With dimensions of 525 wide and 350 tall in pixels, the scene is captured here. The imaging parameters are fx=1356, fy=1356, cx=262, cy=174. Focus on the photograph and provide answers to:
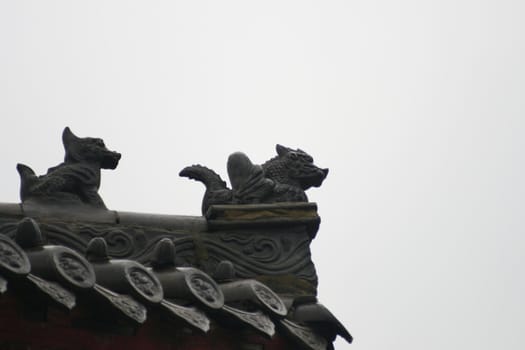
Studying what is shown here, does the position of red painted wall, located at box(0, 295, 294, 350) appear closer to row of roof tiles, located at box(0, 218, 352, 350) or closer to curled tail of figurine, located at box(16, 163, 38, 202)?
row of roof tiles, located at box(0, 218, 352, 350)

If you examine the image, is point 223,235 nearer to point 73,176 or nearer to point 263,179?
point 263,179

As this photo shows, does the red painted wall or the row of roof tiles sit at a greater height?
the row of roof tiles

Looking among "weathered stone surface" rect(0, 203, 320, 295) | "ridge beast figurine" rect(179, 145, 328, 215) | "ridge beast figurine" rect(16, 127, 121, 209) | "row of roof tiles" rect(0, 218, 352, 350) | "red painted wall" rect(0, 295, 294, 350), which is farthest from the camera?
"ridge beast figurine" rect(179, 145, 328, 215)

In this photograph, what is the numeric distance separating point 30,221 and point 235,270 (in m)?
2.21

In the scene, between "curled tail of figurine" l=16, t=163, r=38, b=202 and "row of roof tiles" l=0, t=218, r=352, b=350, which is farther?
"curled tail of figurine" l=16, t=163, r=38, b=202

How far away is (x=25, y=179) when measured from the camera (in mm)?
9156

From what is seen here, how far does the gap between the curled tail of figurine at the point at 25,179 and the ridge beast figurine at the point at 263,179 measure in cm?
123

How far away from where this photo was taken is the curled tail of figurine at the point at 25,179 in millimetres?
9125

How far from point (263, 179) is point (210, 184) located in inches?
16.0

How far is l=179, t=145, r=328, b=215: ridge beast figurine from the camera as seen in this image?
31.4 feet

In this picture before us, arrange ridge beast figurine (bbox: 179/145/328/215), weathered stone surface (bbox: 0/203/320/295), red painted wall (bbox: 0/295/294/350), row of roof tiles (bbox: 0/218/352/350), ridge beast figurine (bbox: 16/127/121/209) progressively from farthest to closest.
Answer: ridge beast figurine (bbox: 179/145/328/215), ridge beast figurine (bbox: 16/127/121/209), weathered stone surface (bbox: 0/203/320/295), red painted wall (bbox: 0/295/294/350), row of roof tiles (bbox: 0/218/352/350)

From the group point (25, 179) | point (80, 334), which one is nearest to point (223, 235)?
point (25, 179)

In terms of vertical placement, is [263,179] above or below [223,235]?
above

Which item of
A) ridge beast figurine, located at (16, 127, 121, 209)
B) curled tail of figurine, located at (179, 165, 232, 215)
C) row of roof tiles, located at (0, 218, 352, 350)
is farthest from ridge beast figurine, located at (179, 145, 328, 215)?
row of roof tiles, located at (0, 218, 352, 350)
